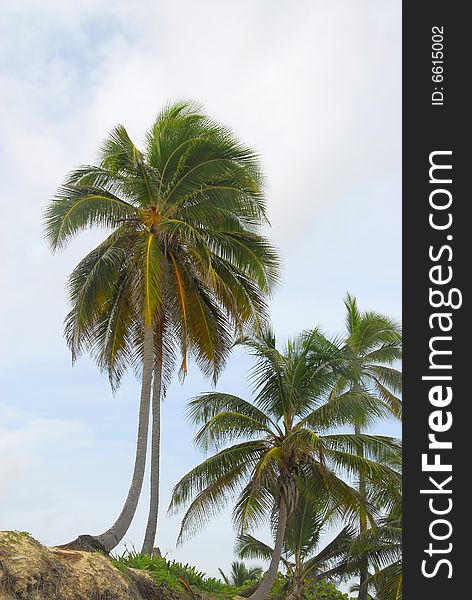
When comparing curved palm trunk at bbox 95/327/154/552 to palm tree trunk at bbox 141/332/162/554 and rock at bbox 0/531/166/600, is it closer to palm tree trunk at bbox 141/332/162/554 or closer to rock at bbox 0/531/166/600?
palm tree trunk at bbox 141/332/162/554

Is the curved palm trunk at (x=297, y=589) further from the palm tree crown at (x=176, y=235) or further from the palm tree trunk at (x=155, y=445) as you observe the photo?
the palm tree crown at (x=176, y=235)

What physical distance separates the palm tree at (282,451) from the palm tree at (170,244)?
167cm

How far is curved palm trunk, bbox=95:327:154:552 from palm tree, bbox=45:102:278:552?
37mm

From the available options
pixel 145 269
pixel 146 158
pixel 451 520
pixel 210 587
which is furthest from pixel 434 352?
pixel 146 158

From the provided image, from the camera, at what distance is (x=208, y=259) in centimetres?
2341

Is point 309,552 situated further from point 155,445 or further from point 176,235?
point 176,235

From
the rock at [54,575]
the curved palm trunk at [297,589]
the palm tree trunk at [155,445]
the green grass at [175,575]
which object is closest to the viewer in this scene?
the rock at [54,575]

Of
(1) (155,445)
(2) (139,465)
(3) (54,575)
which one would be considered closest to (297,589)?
(1) (155,445)

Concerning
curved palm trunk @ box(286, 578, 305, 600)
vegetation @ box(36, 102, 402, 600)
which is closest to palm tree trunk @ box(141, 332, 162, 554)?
vegetation @ box(36, 102, 402, 600)

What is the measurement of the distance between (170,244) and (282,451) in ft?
21.4

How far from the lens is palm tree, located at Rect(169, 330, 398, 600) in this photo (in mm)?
22562

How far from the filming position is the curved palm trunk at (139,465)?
71.1ft

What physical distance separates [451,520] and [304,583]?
2047 centimetres

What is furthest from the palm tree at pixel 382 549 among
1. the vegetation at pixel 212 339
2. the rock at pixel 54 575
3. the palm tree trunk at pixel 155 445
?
the rock at pixel 54 575
